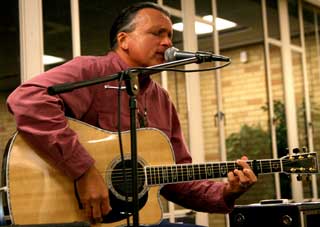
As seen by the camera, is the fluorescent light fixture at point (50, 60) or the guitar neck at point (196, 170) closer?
the guitar neck at point (196, 170)

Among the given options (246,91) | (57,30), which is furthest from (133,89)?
(246,91)

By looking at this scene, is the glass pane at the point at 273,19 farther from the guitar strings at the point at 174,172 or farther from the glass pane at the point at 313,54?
the guitar strings at the point at 174,172

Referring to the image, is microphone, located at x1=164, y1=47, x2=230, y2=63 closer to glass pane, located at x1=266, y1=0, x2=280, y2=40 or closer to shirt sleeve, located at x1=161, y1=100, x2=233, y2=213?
shirt sleeve, located at x1=161, y1=100, x2=233, y2=213

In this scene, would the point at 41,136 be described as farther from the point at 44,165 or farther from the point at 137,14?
the point at 137,14

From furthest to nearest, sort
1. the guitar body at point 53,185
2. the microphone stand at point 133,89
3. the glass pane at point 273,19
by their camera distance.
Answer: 1. the glass pane at point 273,19
2. the guitar body at point 53,185
3. the microphone stand at point 133,89

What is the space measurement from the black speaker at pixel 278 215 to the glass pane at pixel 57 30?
1430 mm

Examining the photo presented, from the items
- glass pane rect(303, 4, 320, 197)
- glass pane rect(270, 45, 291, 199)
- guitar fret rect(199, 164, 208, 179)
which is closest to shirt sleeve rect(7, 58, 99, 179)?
guitar fret rect(199, 164, 208, 179)

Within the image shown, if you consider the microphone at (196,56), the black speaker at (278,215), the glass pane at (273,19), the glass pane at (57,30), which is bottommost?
the black speaker at (278,215)

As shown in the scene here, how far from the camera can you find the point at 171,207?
415 centimetres

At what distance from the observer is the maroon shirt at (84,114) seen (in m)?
2.07

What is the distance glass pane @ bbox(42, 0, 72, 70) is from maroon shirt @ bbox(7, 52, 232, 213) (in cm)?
83

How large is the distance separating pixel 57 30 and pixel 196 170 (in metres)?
1.37

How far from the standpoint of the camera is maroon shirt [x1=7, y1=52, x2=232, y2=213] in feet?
6.78

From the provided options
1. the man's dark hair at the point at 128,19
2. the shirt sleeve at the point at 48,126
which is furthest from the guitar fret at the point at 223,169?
the man's dark hair at the point at 128,19
